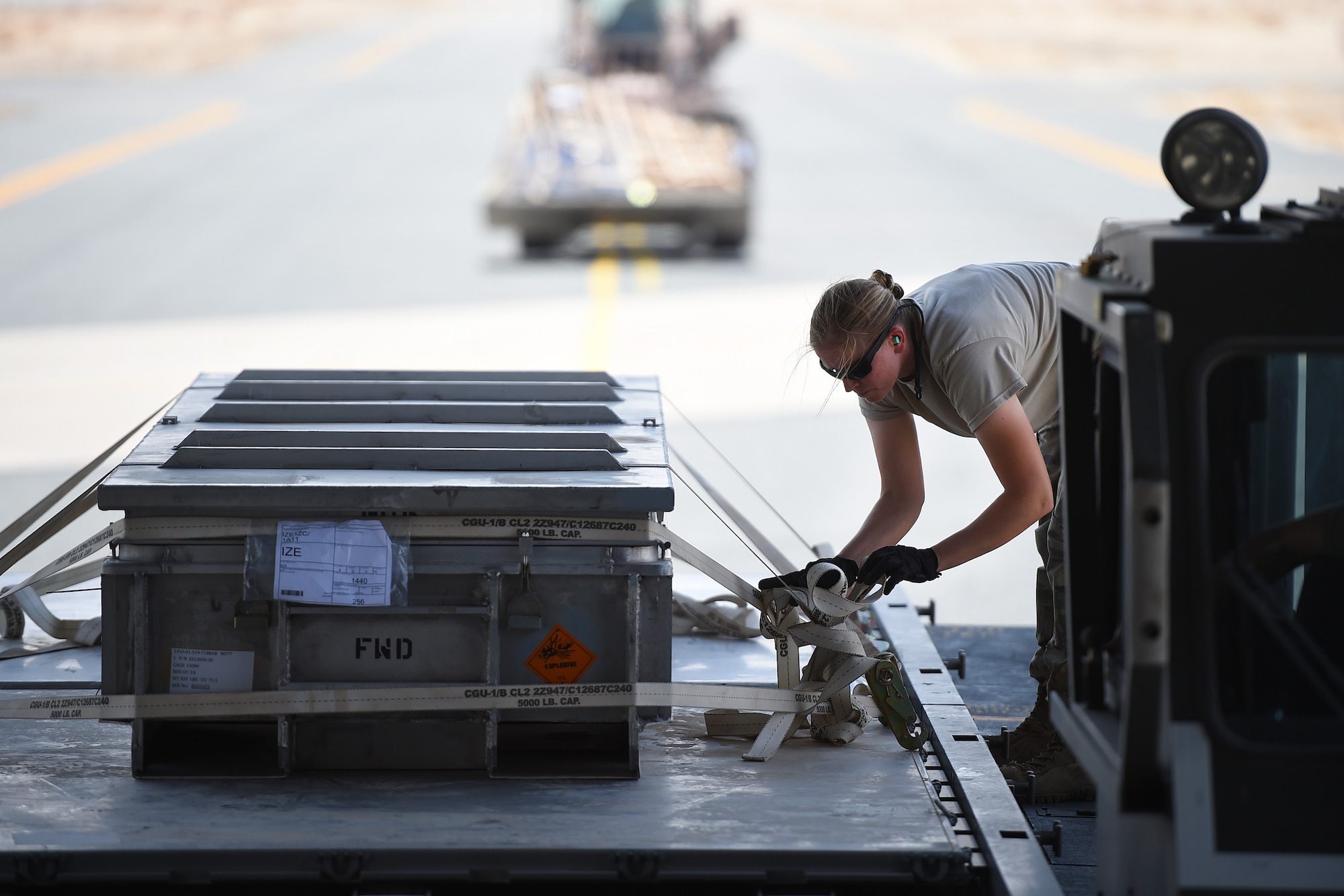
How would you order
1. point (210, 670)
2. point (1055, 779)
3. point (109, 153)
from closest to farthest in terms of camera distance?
point (210, 670), point (1055, 779), point (109, 153)

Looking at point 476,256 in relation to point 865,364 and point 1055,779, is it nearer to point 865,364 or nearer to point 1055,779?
point 865,364

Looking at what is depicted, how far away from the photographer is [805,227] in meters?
17.7

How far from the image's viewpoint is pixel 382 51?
159 feet

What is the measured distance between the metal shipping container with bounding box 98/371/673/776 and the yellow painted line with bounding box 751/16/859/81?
127ft

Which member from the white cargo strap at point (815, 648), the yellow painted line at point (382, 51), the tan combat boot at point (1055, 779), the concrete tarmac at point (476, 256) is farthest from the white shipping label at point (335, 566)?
the yellow painted line at point (382, 51)

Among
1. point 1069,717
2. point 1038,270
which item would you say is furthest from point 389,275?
point 1069,717

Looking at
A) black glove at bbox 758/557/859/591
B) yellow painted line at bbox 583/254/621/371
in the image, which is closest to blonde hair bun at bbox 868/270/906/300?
black glove at bbox 758/557/859/591

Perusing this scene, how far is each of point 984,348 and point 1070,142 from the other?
24.2 meters

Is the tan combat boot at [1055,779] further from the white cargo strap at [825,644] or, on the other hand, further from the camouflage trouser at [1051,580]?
the white cargo strap at [825,644]

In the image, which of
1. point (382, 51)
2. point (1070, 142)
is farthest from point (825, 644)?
point (382, 51)

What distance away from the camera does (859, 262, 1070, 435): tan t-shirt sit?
11.7 ft

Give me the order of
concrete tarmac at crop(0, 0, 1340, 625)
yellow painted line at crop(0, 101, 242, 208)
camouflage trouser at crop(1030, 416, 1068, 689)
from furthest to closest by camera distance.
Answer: yellow painted line at crop(0, 101, 242, 208)
concrete tarmac at crop(0, 0, 1340, 625)
camouflage trouser at crop(1030, 416, 1068, 689)

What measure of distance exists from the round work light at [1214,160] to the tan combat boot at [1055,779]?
1.61 meters

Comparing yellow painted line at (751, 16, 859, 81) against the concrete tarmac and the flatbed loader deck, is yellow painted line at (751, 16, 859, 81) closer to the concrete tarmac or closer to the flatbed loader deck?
the concrete tarmac
